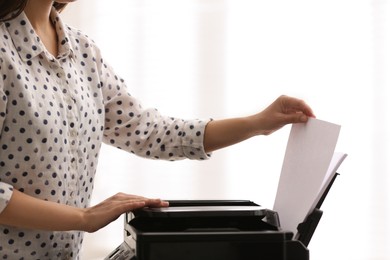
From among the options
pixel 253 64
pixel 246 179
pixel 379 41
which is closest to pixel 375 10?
pixel 379 41

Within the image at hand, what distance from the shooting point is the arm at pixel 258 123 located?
1423 millimetres

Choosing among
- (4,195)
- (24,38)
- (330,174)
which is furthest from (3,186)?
(330,174)

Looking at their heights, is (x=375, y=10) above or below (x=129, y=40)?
above

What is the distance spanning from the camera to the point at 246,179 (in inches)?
93.0

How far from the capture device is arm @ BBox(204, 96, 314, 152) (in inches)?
56.0

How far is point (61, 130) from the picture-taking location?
1305 mm

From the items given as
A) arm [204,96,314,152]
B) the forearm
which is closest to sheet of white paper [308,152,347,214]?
arm [204,96,314,152]

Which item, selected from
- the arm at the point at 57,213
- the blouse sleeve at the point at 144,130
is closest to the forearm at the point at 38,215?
the arm at the point at 57,213

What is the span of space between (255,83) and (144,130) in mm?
843

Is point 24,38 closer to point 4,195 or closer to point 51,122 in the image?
point 51,122

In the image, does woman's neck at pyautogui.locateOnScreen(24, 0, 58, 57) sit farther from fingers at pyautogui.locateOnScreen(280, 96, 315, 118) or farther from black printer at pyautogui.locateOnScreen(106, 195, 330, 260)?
fingers at pyautogui.locateOnScreen(280, 96, 315, 118)

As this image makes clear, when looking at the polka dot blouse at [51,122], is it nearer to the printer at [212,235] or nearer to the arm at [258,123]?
the arm at [258,123]

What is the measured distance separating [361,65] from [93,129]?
1304 millimetres

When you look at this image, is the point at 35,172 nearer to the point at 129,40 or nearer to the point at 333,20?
the point at 129,40
